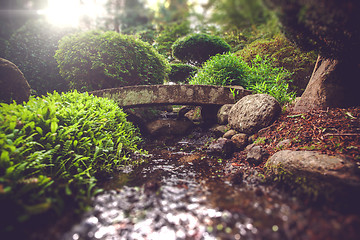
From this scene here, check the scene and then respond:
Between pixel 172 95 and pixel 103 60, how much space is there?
7.96 feet

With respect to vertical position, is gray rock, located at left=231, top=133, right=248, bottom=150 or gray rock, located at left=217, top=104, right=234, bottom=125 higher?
gray rock, located at left=217, top=104, right=234, bottom=125

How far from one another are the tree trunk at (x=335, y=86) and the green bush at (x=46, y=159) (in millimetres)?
3234

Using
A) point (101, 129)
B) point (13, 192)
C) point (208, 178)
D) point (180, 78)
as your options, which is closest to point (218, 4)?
point (208, 178)

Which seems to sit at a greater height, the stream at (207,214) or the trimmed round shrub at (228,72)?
the trimmed round shrub at (228,72)

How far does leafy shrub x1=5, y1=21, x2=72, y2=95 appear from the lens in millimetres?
5652

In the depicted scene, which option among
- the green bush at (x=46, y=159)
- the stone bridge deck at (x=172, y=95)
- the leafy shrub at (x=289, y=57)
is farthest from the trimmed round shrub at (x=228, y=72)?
the green bush at (x=46, y=159)

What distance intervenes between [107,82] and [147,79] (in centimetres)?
126

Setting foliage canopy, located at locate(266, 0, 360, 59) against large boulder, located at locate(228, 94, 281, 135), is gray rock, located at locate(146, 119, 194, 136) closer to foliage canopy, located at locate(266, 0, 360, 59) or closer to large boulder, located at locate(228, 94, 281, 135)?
large boulder, located at locate(228, 94, 281, 135)

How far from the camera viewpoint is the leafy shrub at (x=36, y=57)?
18.5 ft

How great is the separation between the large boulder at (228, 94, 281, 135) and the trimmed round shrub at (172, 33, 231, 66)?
199 inches

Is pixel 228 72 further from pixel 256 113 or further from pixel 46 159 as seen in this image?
pixel 46 159

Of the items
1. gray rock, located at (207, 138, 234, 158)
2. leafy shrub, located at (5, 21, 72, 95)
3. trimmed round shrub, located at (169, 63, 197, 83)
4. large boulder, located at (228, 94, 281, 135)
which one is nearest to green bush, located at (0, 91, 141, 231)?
gray rock, located at (207, 138, 234, 158)

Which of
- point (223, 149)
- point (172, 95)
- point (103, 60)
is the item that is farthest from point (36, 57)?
point (223, 149)

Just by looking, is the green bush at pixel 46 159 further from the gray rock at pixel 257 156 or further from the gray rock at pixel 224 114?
the gray rock at pixel 224 114
